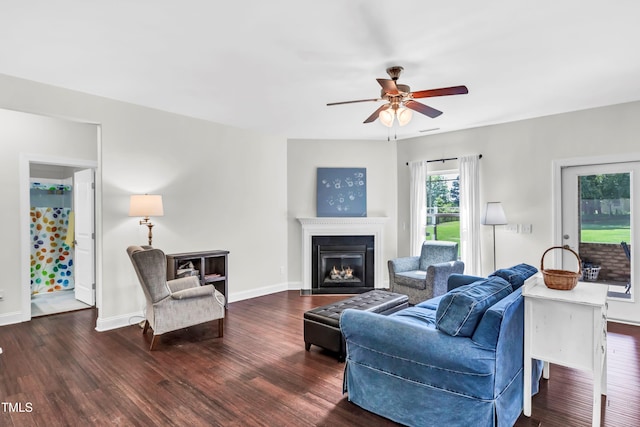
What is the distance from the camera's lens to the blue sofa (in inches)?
77.6

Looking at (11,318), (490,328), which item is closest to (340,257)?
(490,328)

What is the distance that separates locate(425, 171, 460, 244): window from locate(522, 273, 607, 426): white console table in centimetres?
340

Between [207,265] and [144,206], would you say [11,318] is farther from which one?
[207,265]

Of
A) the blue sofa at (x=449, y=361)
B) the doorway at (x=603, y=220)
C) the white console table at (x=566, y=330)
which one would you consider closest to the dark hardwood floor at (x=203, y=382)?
the blue sofa at (x=449, y=361)

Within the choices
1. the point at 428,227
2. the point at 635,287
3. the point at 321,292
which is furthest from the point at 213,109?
the point at 635,287

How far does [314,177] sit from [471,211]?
2614 mm

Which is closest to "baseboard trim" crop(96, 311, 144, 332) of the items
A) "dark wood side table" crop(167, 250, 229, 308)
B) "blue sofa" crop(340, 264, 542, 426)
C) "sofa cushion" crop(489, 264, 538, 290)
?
"dark wood side table" crop(167, 250, 229, 308)

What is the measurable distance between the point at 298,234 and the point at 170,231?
2.17 metres

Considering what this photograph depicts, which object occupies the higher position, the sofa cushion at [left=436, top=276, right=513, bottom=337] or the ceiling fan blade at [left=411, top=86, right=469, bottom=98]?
the ceiling fan blade at [left=411, top=86, right=469, bottom=98]

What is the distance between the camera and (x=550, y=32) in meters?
2.62

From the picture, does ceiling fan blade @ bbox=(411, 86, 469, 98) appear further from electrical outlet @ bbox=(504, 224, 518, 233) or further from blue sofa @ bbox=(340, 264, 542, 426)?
electrical outlet @ bbox=(504, 224, 518, 233)

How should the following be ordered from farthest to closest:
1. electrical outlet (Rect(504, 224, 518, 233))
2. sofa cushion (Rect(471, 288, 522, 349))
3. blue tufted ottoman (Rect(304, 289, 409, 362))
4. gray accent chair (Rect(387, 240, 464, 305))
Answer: electrical outlet (Rect(504, 224, 518, 233))
gray accent chair (Rect(387, 240, 464, 305))
blue tufted ottoman (Rect(304, 289, 409, 362))
sofa cushion (Rect(471, 288, 522, 349))

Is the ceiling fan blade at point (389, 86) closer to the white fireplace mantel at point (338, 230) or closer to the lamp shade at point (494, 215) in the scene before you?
the lamp shade at point (494, 215)

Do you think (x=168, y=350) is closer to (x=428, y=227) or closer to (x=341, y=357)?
(x=341, y=357)
